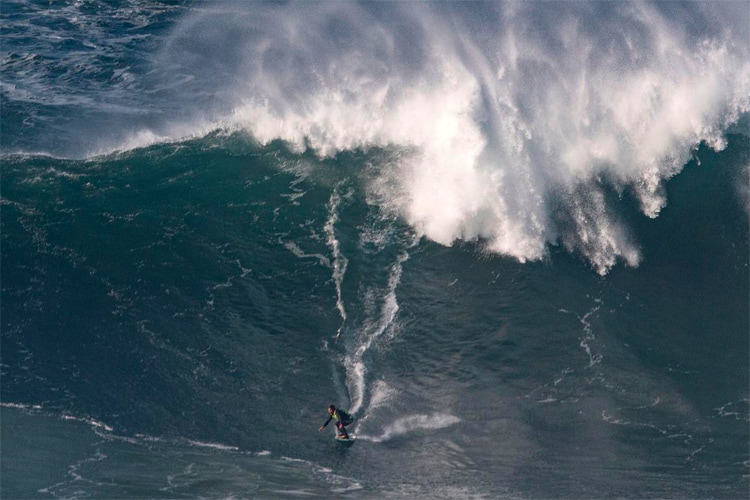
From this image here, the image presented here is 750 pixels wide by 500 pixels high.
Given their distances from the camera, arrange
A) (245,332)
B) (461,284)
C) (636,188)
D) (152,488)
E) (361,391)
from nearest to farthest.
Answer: (152,488) < (361,391) < (245,332) < (461,284) < (636,188)

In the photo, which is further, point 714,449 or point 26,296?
point 26,296

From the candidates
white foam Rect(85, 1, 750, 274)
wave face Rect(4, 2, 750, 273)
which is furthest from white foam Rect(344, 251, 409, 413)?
wave face Rect(4, 2, 750, 273)

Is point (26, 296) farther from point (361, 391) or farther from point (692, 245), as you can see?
point (692, 245)

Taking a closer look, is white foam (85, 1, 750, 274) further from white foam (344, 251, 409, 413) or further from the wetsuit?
the wetsuit

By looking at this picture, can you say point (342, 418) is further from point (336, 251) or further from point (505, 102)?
point (505, 102)

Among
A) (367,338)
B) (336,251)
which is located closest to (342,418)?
(367,338)

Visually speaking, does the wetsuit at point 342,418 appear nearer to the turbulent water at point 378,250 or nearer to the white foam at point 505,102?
the turbulent water at point 378,250

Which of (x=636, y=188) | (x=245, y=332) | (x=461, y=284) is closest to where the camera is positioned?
(x=245, y=332)

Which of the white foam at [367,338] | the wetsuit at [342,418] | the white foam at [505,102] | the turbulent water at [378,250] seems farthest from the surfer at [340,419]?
the white foam at [505,102]

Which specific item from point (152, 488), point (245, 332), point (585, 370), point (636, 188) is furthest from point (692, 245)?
point (152, 488)
